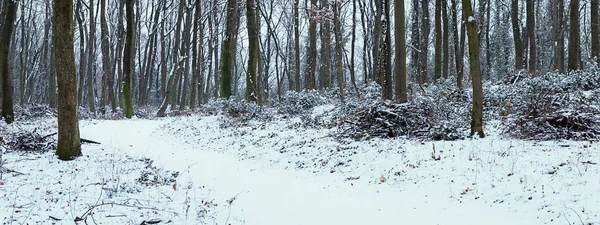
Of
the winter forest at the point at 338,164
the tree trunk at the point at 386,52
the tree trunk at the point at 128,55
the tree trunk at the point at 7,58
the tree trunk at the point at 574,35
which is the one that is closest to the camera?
the winter forest at the point at 338,164

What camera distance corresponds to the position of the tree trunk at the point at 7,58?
14.3 metres

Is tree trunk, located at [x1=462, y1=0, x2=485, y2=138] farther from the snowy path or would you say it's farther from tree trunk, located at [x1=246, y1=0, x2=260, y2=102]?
tree trunk, located at [x1=246, y1=0, x2=260, y2=102]

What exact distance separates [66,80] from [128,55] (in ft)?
43.5

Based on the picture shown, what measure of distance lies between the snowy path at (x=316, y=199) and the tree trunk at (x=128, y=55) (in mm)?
11961

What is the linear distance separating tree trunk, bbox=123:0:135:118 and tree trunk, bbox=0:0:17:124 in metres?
5.22

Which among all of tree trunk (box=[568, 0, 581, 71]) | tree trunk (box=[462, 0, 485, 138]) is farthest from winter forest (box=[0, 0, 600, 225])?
tree trunk (box=[568, 0, 581, 71])

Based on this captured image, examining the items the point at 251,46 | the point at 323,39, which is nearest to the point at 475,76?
the point at 251,46

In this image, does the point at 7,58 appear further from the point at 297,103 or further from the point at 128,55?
Result: the point at 297,103

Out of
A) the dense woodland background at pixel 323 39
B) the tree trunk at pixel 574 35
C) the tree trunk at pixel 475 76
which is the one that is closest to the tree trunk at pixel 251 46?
the dense woodland background at pixel 323 39

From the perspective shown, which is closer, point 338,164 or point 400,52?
point 338,164

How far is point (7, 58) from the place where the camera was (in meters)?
14.9

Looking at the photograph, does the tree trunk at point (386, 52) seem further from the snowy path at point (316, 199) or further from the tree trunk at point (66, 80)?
the tree trunk at point (66, 80)

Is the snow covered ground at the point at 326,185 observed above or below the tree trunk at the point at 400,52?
Answer: below

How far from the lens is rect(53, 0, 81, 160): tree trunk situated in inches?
300
